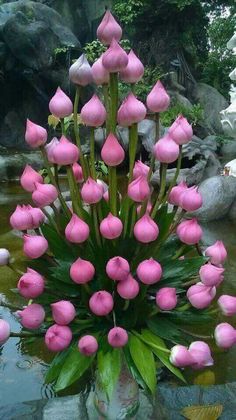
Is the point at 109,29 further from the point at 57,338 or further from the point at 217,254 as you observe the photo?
the point at 57,338

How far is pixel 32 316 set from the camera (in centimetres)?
96

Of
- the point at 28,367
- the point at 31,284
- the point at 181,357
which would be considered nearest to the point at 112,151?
the point at 31,284

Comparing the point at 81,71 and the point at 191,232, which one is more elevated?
the point at 81,71

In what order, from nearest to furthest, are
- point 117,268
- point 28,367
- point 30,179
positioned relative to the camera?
point 117,268, point 30,179, point 28,367

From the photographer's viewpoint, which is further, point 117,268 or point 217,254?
point 217,254

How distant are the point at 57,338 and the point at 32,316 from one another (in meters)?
0.07

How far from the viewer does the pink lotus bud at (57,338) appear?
93 cm

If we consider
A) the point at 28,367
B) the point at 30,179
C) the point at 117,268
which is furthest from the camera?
the point at 28,367

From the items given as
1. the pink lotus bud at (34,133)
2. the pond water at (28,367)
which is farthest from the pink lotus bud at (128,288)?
the pond water at (28,367)

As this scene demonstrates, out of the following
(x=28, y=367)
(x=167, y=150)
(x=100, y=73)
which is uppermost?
(x=100, y=73)

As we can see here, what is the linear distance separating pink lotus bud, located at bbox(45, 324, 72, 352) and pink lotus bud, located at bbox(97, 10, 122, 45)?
58cm

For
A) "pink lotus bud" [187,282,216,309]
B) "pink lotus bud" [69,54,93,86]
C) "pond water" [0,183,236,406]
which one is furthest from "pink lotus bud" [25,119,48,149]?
"pond water" [0,183,236,406]

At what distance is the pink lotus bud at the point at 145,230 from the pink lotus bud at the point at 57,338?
235mm

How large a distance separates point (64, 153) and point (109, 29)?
0.26 m
